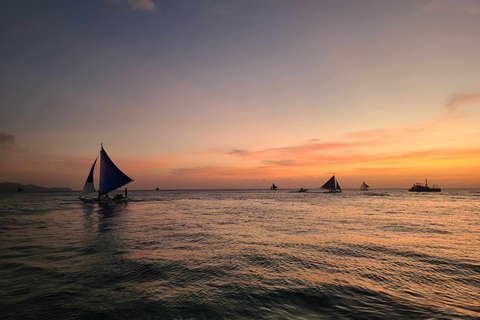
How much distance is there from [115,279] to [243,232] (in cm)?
1363

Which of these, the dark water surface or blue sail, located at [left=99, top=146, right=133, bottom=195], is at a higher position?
blue sail, located at [left=99, top=146, right=133, bottom=195]

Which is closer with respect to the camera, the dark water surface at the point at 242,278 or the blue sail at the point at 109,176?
the dark water surface at the point at 242,278

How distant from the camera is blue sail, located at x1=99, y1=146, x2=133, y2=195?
5284 centimetres

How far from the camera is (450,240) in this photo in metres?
19.1

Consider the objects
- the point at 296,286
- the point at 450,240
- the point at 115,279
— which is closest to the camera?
the point at 296,286

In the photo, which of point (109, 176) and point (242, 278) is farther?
point (109, 176)

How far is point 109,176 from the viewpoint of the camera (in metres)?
53.9

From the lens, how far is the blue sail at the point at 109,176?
173 feet

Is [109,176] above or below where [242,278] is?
above

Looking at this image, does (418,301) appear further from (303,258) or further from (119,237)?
(119,237)

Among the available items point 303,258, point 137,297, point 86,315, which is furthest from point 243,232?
point 86,315

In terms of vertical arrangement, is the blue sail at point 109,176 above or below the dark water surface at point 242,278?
above

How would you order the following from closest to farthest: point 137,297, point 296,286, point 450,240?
point 137,297 → point 296,286 → point 450,240

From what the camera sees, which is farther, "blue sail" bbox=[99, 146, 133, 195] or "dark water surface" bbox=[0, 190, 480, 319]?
"blue sail" bbox=[99, 146, 133, 195]
